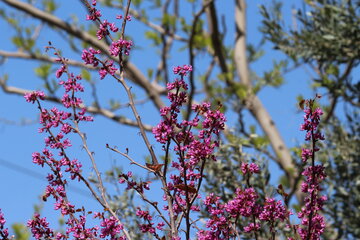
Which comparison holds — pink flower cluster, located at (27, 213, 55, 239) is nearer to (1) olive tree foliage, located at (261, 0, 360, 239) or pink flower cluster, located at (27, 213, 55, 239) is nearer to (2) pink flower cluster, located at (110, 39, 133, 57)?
(2) pink flower cluster, located at (110, 39, 133, 57)

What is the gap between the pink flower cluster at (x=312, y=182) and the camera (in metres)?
2.04

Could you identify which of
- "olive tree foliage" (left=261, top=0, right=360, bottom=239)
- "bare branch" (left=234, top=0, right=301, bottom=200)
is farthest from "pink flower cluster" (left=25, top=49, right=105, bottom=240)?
"bare branch" (left=234, top=0, right=301, bottom=200)

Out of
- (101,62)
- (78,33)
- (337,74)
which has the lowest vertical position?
(101,62)

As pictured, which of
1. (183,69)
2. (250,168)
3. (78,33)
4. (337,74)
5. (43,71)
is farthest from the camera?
(78,33)

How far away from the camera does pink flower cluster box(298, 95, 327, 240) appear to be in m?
2.04

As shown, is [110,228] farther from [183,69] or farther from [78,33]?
[78,33]

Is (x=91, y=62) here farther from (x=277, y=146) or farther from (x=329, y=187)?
(x=277, y=146)

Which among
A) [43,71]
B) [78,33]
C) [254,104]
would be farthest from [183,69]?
[78,33]

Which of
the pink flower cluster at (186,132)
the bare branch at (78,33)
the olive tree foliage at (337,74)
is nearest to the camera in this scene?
the pink flower cluster at (186,132)

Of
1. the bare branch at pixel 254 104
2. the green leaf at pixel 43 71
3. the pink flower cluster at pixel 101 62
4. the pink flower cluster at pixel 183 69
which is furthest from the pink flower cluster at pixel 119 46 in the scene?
the green leaf at pixel 43 71

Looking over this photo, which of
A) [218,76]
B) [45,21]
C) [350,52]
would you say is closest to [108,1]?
[45,21]

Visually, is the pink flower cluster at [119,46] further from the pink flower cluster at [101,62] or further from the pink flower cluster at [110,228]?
the pink flower cluster at [110,228]

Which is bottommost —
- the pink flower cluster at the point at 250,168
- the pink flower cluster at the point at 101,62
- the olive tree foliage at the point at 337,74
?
the pink flower cluster at the point at 250,168

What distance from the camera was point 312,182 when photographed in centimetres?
214
